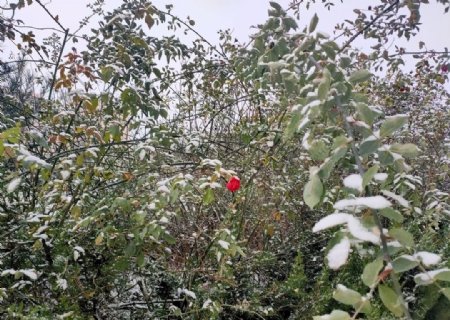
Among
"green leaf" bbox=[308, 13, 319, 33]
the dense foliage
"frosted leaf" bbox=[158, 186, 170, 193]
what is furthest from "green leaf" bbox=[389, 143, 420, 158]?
"frosted leaf" bbox=[158, 186, 170, 193]

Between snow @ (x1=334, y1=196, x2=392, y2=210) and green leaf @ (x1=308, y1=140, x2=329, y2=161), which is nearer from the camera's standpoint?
snow @ (x1=334, y1=196, x2=392, y2=210)

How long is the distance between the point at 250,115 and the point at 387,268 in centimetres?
367

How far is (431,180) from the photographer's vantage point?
3660 millimetres

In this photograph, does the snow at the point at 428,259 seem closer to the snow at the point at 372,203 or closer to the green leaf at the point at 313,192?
the snow at the point at 372,203

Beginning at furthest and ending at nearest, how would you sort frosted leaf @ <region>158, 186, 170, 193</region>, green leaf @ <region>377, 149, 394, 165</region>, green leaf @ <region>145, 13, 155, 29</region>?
green leaf @ <region>145, 13, 155, 29</region>, frosted leaf @ <region>158, 186, 170, 193</region>, green leaf @ <region>377, 149, 394, 165</region>

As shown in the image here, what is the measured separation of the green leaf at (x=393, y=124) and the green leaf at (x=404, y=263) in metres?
0.28

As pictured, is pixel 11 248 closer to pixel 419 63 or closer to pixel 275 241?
pixel 275 241

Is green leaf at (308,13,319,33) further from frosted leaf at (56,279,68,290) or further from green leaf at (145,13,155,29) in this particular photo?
green leaf at (145,13,155,29)

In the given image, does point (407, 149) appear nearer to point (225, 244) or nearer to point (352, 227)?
point (352, 227)

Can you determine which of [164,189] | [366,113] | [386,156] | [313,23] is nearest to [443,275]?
[386,156]

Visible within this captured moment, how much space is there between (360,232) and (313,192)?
20cm

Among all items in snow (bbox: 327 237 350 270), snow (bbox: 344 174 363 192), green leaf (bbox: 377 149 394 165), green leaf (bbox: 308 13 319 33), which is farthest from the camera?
green leaf (bbox: 308 13 319 33)

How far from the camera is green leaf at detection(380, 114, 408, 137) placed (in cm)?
88

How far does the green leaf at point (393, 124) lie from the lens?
875mm
